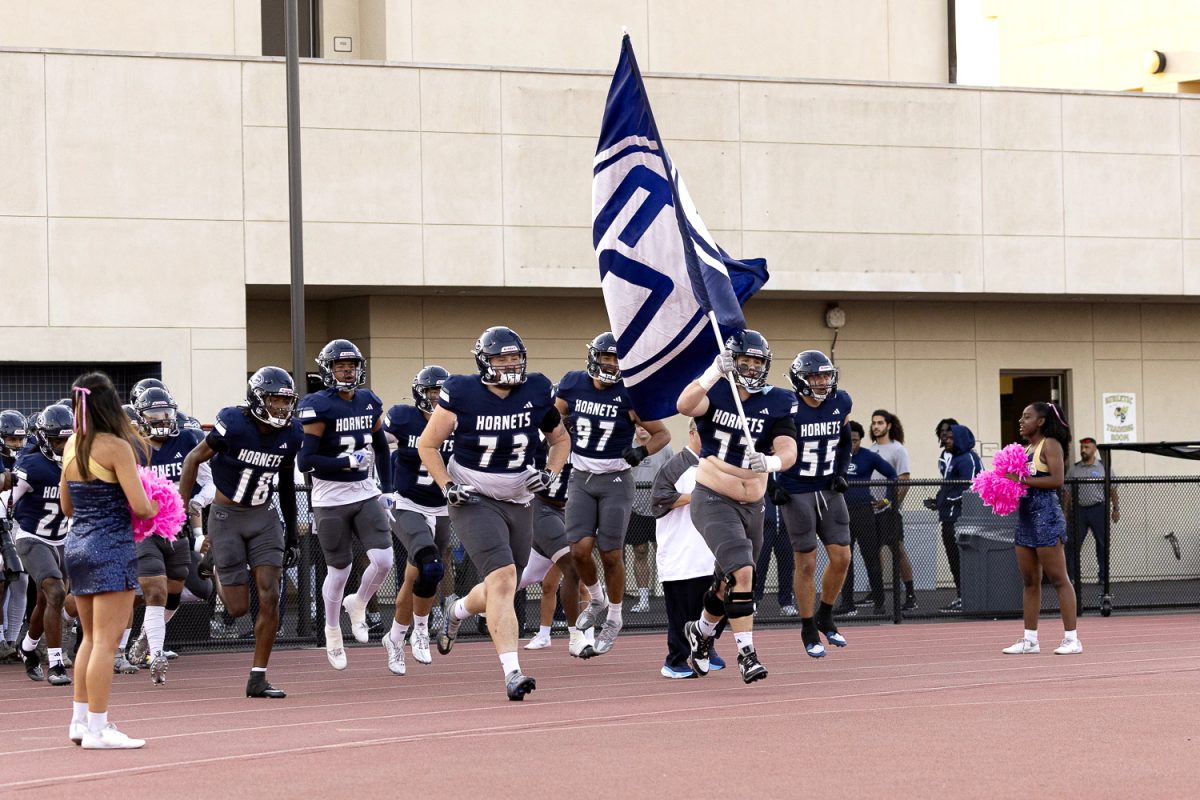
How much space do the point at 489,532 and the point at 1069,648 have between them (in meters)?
5.44

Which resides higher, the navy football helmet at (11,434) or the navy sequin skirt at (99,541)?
the navy football helmet at (11,434)

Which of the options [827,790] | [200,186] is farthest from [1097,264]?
[827,790]

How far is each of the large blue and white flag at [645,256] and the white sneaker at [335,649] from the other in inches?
110

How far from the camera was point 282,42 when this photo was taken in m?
25.0

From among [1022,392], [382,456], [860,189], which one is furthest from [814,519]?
[1022,392]

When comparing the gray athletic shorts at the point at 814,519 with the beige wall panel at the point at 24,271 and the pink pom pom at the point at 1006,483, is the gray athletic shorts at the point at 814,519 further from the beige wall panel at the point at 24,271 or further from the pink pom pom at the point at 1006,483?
the beige wall panel at the point at 24,271

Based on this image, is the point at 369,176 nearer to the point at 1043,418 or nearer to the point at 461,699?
the point at 1043,418

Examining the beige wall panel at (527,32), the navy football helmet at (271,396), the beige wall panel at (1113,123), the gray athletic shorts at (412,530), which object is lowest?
the gray athletic shorts at (412,530)

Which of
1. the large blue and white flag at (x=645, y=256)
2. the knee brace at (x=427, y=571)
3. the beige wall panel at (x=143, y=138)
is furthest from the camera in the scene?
the beige wall panel at (x=143, y=138)

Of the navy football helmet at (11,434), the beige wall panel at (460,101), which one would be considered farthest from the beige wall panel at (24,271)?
the navy football helmet at (11,434)

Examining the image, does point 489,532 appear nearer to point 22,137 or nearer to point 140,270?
point 140,270

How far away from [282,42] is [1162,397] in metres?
13.3

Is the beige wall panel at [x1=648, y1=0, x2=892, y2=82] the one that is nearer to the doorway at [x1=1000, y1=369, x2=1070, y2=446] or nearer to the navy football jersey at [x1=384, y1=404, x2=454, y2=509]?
the doorway at [x1=1000, y1=369, x2=1070, y2=446]

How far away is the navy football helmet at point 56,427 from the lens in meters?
13.1
